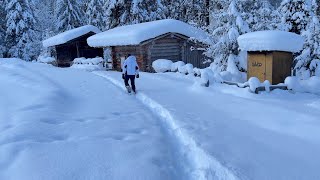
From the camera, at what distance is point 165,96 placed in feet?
38.8

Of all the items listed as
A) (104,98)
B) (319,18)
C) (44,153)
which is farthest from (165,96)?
(319,18)

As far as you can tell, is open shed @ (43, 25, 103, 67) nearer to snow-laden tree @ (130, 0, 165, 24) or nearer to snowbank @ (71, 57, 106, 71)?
snow-laden tree @ (130, 0, 165, 24)

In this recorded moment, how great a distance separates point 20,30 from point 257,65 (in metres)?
41.5

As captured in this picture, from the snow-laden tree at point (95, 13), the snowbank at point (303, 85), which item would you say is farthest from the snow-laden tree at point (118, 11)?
the snowbank at point (303, 85)

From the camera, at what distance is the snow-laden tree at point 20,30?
46.0 m

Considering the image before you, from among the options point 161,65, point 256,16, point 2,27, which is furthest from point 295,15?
point 2,27

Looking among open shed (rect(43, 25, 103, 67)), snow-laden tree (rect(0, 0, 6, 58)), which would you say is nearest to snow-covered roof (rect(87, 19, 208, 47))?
open shed (rect(43, 25, 103, 67))

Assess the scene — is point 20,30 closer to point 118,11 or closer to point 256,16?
point 118,11

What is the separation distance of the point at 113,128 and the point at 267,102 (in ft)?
17.6

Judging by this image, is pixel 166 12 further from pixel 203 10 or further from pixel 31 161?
pixel 31 161

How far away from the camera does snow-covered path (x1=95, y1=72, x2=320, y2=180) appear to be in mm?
5156

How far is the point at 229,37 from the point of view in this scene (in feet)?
55.4

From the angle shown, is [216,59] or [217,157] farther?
[216,59]

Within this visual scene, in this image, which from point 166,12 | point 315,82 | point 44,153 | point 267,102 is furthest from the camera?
point 166,12
